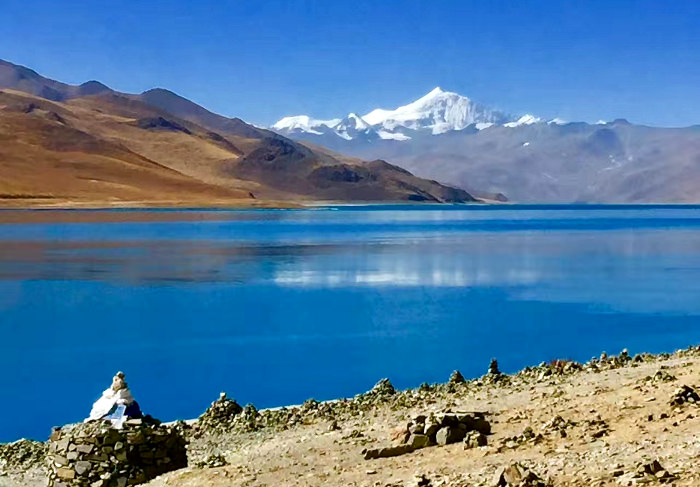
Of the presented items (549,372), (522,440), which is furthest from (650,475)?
(549,372)

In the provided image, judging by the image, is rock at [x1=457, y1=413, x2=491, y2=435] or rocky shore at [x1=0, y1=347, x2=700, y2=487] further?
rock at [x1=457, y1=413, x2=491, y2=435]

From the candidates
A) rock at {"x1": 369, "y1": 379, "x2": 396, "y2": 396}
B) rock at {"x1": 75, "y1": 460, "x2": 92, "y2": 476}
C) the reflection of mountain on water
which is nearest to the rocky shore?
rock at {"x1": 369, "y1": 379, "x2": 396, "y2": 396}

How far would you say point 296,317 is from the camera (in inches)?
1310

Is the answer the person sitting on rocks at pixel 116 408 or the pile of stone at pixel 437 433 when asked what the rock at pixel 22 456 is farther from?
the pile of stone at pixel 437 433

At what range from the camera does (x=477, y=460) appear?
29.9ft

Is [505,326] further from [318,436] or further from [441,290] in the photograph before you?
[318,436]

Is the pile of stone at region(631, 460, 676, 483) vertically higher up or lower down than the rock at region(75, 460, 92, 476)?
higher up

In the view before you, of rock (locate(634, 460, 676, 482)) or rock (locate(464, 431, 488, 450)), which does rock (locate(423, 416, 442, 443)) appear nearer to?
rock (locate(464, 431, 488, 450))

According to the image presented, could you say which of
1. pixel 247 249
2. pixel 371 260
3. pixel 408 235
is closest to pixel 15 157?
pixel 408 235

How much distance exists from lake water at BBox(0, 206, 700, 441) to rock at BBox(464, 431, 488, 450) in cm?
1018

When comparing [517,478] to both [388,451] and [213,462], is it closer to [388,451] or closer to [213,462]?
[388,451]

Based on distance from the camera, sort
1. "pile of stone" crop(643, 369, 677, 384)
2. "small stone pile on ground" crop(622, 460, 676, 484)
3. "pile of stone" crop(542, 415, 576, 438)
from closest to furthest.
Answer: "small stone pile on ground" crop(622, 460, 676, 484)
"pile of stone" crop(542, 415, 576, 438)
"pile of stone" crop(643, 369, 677, 384)

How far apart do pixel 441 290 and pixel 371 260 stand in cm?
1432

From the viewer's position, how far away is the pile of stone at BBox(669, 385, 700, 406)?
986 centimetres
